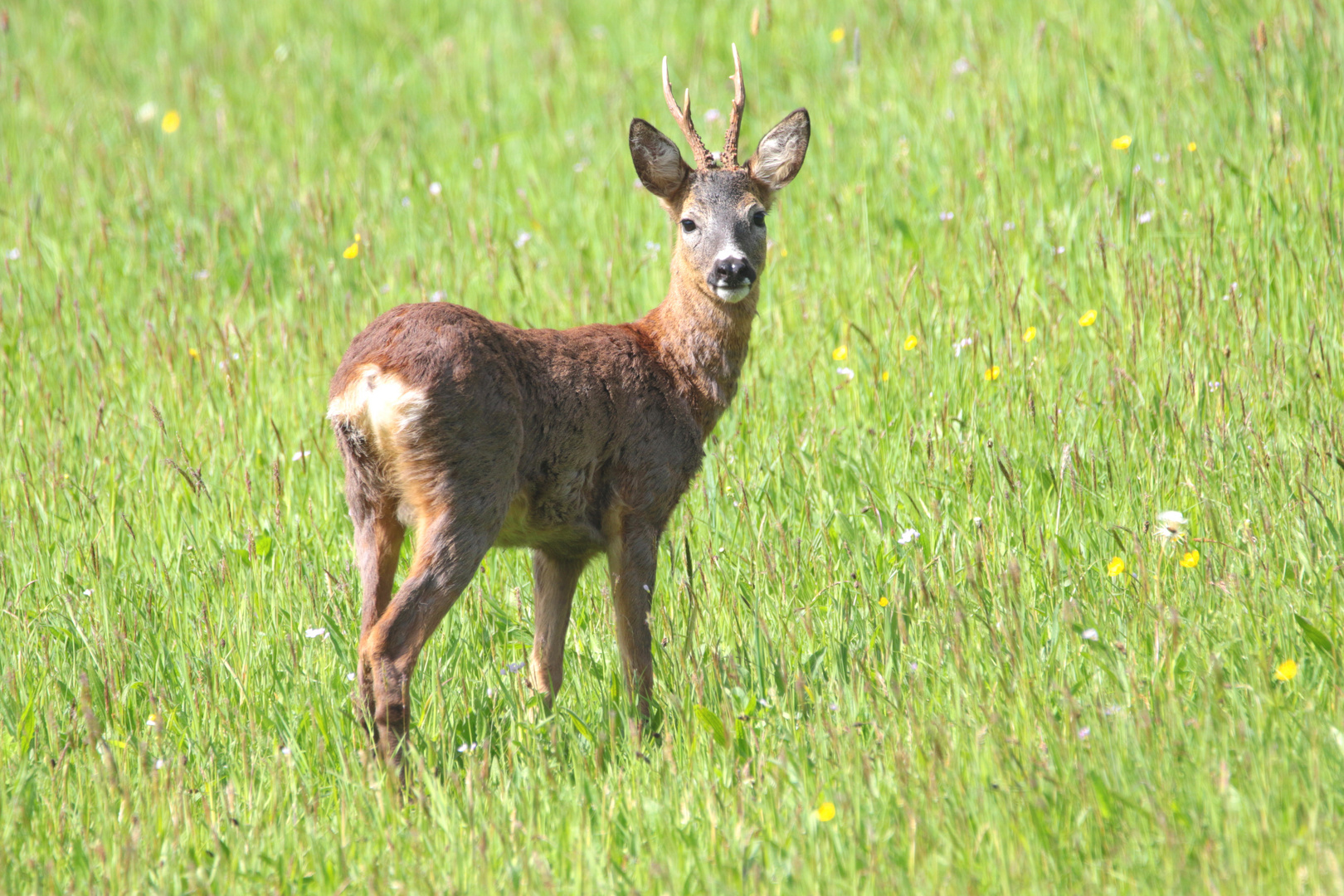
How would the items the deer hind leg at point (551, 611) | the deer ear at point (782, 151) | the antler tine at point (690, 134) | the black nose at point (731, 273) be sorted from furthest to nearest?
the deer ear at point (782, 151)
the antler tine at point (690, 134)
the black nose at point (731, 273)
the deer hind leg at point (551, 611)

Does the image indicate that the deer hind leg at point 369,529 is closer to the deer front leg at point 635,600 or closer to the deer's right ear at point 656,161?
the deer front leg at point 635,600

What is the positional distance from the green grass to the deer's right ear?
3.21 feet

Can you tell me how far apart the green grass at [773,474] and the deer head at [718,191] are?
2.48 ft

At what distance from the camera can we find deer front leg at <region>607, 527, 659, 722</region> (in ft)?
13.4

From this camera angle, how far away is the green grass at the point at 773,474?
3.09 meters

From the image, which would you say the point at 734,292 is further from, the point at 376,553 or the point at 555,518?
the point at 376,553


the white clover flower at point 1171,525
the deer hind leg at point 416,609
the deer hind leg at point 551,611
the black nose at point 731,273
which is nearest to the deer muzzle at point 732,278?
the black nose at point 731,273

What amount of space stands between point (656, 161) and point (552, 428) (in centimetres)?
135

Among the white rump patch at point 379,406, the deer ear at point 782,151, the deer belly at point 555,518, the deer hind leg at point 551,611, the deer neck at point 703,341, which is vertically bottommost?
the deer hind leg at point 551,611

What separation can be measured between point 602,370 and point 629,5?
5.60 meters

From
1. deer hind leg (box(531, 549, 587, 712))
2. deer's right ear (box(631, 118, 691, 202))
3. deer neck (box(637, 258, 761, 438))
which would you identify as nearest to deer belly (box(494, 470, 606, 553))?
deer hind leg (box(531, 549, 587, 712))

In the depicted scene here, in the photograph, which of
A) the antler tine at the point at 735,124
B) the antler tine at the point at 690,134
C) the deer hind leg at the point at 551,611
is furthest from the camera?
the antler tine at the point at 690,134

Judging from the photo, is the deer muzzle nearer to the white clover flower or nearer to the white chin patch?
the white chin patch

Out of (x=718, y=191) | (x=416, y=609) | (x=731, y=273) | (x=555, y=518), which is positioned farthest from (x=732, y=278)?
(x=416, y=609)
